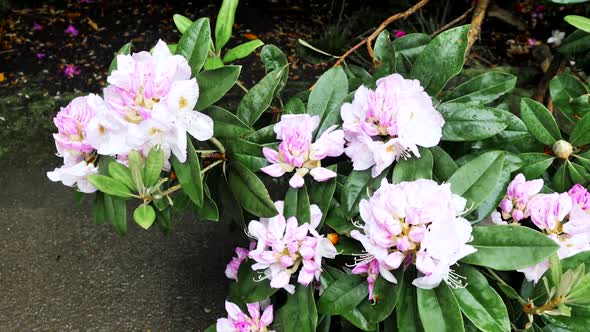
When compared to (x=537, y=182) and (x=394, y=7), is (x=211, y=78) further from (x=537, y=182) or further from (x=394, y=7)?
(x=394, y=7)

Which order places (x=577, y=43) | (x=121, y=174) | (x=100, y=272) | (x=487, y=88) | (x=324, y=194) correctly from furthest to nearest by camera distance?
(x=100, y=272) → (x=577, y=43) → (x=487, y=88) → (x=324, y=194) → (x=121, y=174)

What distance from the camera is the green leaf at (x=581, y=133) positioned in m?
1.21

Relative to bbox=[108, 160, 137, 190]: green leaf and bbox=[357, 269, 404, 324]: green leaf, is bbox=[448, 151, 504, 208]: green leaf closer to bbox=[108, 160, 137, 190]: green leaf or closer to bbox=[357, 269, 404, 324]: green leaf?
bbox=[357, 269, 404, 324]: green leaf

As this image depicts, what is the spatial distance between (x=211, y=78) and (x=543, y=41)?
2981 millimetres

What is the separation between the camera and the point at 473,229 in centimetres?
100

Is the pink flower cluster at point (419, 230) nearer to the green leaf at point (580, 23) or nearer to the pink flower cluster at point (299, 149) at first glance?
the pink flower cluster at point (299, 149)

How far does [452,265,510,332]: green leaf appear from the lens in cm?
95

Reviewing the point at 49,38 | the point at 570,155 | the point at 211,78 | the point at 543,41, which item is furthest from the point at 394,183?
the point at 49,38

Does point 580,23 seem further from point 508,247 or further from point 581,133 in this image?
point 508,247

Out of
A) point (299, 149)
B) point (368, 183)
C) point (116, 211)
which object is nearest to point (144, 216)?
point (116, 211)

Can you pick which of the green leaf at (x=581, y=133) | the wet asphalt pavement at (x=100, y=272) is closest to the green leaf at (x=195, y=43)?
the green leaf at (x=581, y=133)

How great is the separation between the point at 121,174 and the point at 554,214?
30.1 inches

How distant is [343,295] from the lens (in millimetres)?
1066

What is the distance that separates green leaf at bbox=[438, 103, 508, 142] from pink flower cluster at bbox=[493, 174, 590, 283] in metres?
0.13
